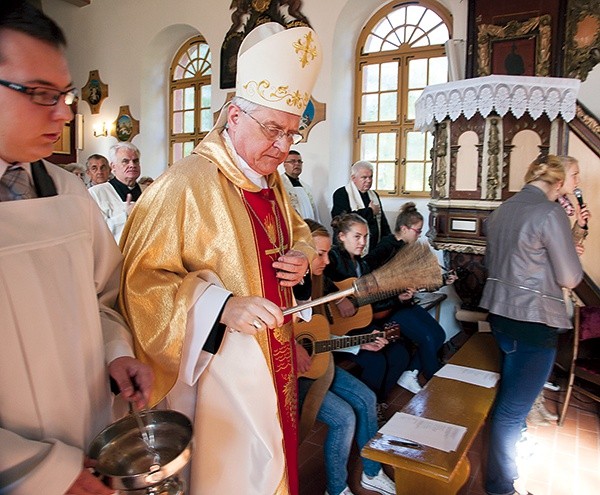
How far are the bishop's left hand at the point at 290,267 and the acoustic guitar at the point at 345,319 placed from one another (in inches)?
62.7

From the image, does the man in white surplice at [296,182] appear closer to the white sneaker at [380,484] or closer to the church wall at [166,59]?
the church wall at [166,59]

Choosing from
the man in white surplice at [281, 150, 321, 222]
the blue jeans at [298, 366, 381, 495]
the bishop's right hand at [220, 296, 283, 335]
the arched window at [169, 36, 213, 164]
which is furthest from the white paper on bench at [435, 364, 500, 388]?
the arched window at [169, 36, 213, 164]

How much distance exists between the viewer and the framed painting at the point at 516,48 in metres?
5.78

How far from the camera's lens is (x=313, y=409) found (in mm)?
2637

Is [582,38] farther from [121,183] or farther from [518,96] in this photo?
[121,183]

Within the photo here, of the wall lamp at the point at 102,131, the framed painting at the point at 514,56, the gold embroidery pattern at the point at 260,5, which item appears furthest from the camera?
the wall lamp at the point at 102,131

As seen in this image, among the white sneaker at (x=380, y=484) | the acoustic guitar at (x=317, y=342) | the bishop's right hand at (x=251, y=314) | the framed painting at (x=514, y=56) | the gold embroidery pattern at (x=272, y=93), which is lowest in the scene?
the white sneaker at (x=380, y=484)

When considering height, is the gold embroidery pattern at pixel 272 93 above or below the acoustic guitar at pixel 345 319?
above

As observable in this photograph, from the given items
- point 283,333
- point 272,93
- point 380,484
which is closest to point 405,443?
point 283,333

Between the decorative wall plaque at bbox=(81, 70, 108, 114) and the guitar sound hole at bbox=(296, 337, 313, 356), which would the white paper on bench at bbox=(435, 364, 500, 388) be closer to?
the guitar sound hole at bbox=(296, 337, 313, 356)

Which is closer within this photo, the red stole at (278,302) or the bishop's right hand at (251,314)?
the bishop's right hand at (251,314)

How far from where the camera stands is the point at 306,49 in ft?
5.84

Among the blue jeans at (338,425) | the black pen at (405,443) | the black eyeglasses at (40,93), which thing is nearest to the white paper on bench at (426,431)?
the black pen at (405,443)

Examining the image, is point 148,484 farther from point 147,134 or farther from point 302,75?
point 147,134
